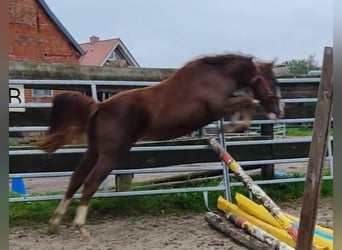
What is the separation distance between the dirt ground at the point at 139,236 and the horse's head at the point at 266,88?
762mm

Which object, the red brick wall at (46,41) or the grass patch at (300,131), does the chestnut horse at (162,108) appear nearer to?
the red brick wall at (46,41)

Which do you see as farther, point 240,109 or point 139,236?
point 139,236

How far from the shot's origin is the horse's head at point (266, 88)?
1.62 m

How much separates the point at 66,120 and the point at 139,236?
0.90 m

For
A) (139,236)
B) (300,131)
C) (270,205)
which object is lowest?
(139,236)

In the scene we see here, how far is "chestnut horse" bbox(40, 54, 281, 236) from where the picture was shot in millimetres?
1638

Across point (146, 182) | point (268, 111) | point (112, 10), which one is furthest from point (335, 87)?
point (146, 182)

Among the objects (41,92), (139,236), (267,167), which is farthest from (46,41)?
(139,236)

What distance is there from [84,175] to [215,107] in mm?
576

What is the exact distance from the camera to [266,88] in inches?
64.0

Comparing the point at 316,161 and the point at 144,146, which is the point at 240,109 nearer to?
the point at 316,161

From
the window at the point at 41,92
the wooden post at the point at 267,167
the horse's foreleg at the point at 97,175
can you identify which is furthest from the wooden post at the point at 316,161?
the wooden post at the point at 267,167

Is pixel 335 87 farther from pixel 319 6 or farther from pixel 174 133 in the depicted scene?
pixel 174 133

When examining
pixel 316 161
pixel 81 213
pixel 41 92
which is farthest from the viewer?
pixel 41 92
